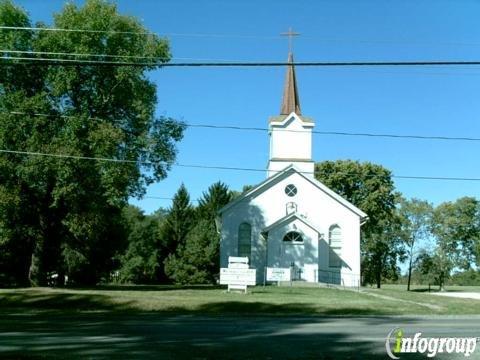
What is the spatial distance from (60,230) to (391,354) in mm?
28729

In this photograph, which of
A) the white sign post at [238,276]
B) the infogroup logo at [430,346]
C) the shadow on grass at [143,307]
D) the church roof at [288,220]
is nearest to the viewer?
the infogroup logo at [430,346]

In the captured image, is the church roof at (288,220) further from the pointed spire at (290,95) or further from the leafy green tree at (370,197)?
the leafy green tree at (370,197)

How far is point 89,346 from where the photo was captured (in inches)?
423

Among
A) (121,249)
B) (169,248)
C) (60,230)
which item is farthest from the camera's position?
(169,248)

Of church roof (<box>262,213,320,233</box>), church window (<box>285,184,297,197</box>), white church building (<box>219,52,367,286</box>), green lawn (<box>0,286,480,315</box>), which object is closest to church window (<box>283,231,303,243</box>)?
church roof (<box>262,213,320,233</box>)

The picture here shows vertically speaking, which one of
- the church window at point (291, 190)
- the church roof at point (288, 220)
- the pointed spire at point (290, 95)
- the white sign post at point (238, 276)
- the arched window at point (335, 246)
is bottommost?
the white sign post at point (238, 276)

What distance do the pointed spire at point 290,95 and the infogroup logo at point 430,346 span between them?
40042 mm

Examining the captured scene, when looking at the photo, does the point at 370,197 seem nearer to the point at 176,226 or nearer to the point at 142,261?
the point at 176,226

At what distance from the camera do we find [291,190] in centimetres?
4497

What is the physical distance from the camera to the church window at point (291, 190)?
147ft

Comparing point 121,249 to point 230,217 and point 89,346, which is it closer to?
point 230,217

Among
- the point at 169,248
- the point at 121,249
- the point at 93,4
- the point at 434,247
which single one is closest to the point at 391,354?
the point at 93,4

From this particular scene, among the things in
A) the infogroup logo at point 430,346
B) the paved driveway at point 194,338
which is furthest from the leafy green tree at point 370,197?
the infogroup logo at point 430,346

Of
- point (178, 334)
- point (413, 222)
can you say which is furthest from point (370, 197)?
point (178, 334)
